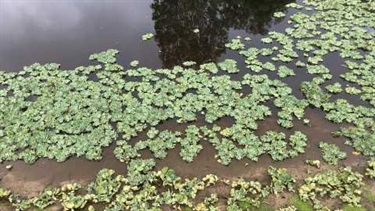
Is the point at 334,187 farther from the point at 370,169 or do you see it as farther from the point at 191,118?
the point at 191,118

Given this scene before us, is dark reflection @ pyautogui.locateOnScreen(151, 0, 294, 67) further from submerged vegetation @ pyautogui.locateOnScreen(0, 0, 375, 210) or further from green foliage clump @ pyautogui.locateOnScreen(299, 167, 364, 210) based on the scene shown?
green foliage clump @ pyautogui.locateOnScreen(299, 167, 364, 210)

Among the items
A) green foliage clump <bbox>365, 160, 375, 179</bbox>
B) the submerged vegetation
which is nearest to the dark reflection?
the submerged vegetation

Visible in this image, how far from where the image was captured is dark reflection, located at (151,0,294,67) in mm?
19375

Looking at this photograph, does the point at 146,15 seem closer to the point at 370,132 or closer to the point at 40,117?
the point at 40,117

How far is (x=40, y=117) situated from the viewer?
14.8m

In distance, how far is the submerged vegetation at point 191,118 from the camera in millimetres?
11984

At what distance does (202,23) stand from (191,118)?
8728 millimetres

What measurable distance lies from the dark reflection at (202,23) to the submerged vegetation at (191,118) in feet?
3.63

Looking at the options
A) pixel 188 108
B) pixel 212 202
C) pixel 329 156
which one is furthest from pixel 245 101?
pixel 212 202

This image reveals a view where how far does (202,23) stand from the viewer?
21938mm

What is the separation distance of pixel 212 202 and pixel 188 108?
4613 millimetres

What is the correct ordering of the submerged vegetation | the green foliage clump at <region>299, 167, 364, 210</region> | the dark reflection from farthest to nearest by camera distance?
the dark reflection, the submerged vegetation, the green foliage clump at <region>299, 167, 364, 210</region>

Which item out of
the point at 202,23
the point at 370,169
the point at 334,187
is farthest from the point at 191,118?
the point at 202,23

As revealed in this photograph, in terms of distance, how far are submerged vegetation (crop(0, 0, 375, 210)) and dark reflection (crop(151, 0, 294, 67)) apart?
1.11 m
